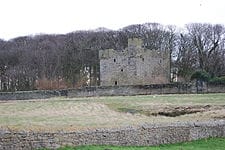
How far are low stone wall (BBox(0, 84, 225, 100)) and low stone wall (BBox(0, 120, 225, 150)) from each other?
75.0 ft

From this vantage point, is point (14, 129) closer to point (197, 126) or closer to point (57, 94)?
point (197, 126)

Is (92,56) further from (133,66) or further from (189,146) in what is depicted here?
(189,146)

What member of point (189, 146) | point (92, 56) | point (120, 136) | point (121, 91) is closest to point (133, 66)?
point (121, 91)

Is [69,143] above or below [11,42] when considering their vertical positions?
below

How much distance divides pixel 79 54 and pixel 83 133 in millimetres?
54287

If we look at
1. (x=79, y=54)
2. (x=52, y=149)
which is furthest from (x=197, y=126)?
(x=79, y=54)

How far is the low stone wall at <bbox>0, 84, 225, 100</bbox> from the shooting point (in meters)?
39.7

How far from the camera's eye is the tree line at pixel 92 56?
63750mm

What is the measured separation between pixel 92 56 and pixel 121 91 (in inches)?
1059

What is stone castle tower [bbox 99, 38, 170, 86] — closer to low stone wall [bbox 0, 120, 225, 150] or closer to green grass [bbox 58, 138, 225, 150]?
low stone wall [bbox 0, 120, 225, 150]

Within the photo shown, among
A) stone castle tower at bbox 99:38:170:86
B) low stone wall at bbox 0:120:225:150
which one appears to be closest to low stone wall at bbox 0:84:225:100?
stone castle tower at bbox 99:38:170:86

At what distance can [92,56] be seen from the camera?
222ft

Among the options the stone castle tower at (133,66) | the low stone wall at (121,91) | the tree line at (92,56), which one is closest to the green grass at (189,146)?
the low stone wall at (121,91)

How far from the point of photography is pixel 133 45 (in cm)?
4975
